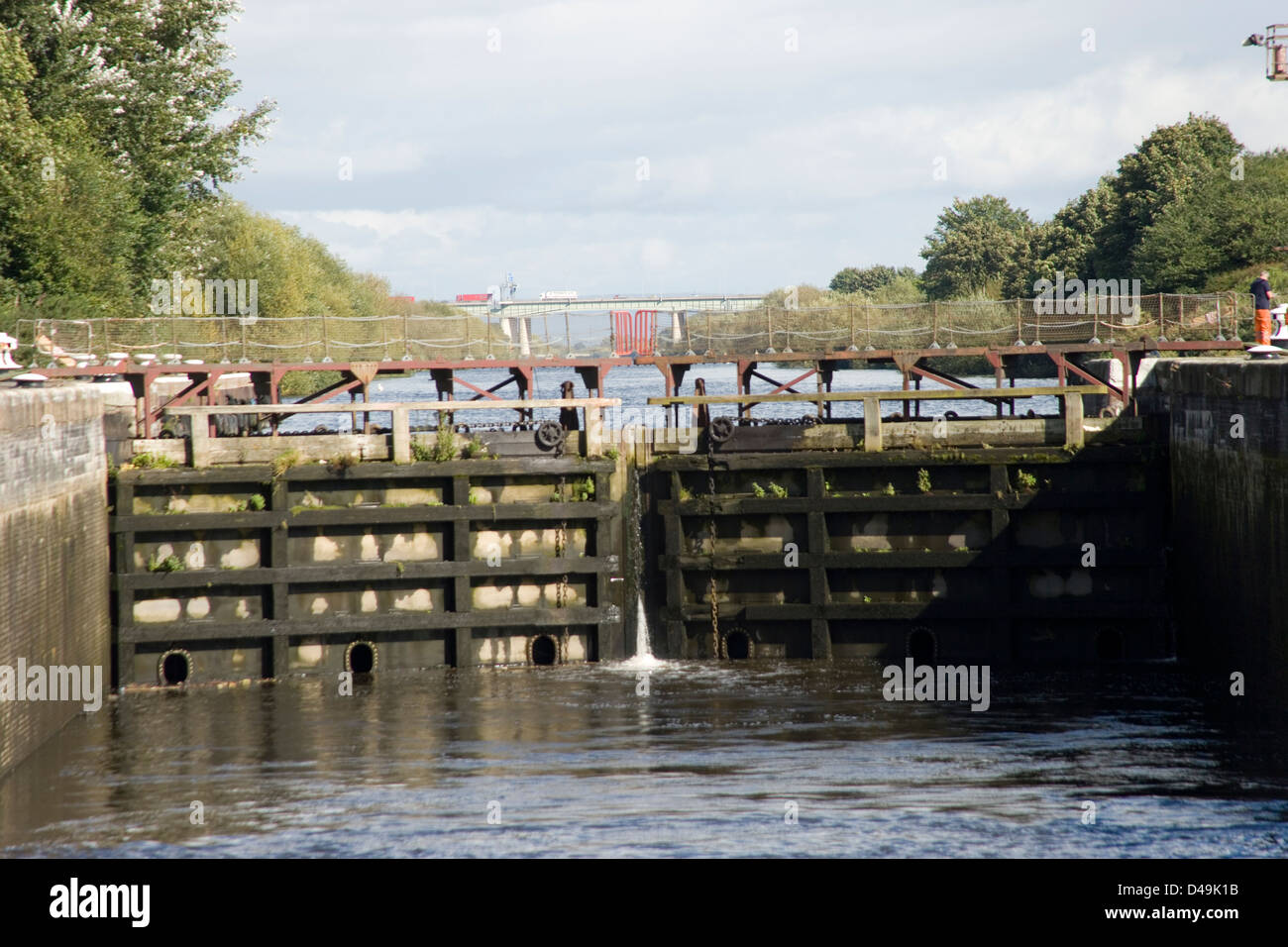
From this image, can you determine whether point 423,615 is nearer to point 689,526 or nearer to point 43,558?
point 689,526

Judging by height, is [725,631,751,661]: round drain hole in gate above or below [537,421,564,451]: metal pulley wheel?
below

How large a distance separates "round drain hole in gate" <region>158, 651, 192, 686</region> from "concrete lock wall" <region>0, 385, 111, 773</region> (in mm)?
910

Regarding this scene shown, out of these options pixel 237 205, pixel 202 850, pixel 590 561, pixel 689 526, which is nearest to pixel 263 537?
pixel 590 561

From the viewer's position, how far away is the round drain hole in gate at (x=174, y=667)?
24688 mm

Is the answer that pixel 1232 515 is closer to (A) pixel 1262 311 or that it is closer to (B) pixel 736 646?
(A) pixel 1262 311

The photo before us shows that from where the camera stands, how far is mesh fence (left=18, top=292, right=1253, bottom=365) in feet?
119

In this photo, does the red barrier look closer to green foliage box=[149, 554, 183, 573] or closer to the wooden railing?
the wooden railing

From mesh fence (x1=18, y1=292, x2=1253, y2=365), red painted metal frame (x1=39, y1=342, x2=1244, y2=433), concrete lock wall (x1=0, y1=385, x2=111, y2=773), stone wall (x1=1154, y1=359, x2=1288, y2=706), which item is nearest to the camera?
concrete lock wall (x1=0, y1=385, x2=111, y2=773)

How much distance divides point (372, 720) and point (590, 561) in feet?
16.4

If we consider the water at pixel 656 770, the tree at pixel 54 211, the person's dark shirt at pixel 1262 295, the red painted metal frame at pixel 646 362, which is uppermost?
the tree at pixel 54 211

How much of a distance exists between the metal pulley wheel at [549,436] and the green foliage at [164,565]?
6.71m

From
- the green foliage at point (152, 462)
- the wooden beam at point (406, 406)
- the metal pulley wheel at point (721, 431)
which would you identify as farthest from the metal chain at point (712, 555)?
the green foliage at point (152, 462)

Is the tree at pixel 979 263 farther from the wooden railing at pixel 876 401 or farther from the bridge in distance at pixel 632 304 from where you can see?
the wooden railing at pixel 876 401

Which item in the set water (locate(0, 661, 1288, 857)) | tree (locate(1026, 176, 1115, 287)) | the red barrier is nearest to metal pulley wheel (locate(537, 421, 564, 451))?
water (locate(0, 661, 1288, 857))
